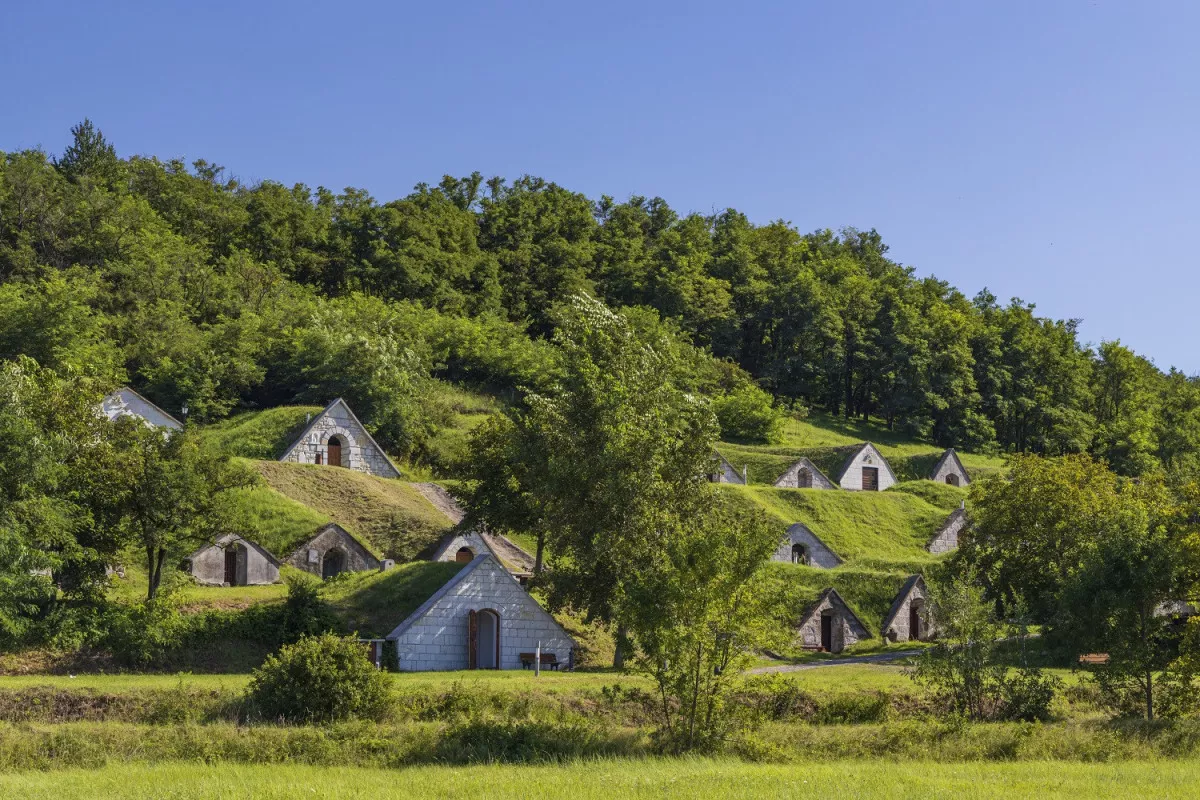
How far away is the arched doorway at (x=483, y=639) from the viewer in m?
40.7

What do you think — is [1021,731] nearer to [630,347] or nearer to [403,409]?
[630,347]

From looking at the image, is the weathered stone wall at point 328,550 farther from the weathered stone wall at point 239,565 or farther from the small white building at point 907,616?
the small white building at point 907,616

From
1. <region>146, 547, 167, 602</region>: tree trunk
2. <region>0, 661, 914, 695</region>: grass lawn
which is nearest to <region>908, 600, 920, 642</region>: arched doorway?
<region>0, 661, 914, 695</region>: grass lawn

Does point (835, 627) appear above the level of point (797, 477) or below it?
below

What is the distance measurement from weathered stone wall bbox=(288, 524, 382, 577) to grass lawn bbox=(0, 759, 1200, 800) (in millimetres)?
26264

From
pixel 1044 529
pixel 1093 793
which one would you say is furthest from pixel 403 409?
pixel 1093 793

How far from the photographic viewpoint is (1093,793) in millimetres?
22953

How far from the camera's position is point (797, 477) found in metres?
79.1

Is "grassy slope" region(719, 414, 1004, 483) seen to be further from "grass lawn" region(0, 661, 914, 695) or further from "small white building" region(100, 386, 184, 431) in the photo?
"grass lawn" region(0, 661, 914, 695)

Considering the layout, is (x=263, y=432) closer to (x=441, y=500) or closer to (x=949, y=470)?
(x=441, y=500)

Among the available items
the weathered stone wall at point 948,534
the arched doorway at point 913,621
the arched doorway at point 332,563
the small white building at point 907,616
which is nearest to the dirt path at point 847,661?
the small white building at point 907,616

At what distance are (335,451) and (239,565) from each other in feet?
66.2

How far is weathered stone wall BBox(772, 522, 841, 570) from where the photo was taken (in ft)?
213

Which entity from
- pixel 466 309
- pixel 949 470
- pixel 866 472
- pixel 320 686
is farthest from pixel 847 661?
pixel 466 309
